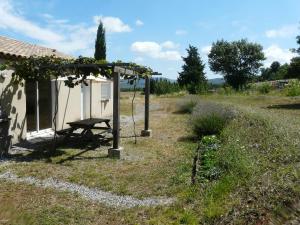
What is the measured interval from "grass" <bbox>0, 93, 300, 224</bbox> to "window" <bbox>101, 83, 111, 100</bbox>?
9236mm

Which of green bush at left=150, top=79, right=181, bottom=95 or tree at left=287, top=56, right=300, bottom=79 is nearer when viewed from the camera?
tree at left=287, top=56, right=300, bottom=79

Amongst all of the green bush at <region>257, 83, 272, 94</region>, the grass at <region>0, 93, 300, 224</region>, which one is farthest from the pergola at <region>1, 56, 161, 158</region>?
the green bush at <region>257, 83, 272, 94</region>

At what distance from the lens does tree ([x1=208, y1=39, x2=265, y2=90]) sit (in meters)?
63.7

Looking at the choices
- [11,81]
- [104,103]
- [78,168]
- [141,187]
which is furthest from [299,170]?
[104,103]

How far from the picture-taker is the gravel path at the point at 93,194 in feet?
19.7

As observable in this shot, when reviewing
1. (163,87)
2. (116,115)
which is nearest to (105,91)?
(116,115)

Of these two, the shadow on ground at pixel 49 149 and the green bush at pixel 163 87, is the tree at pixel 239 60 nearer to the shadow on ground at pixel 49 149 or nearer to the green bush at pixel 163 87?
the green bush at pixel 163 87

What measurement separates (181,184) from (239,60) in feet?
199

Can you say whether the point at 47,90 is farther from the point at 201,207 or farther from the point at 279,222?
the point at 279,222

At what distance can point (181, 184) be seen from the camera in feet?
22.4

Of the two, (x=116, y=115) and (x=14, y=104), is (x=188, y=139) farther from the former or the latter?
(x=14, y=104)

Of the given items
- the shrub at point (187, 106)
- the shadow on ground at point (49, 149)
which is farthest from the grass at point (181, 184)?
the shrub at point (187, 106)

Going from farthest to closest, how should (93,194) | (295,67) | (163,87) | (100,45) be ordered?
(163,87)
(100,45)
(295,67)
(93,194)

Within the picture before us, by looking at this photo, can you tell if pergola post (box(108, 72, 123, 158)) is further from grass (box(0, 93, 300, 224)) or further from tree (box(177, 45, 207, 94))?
tree (box(177, 45, 207, 94))
